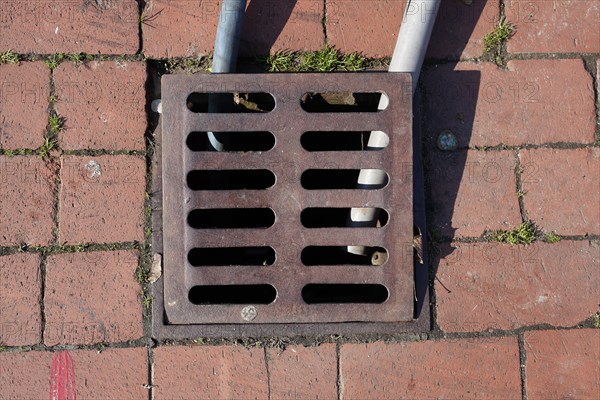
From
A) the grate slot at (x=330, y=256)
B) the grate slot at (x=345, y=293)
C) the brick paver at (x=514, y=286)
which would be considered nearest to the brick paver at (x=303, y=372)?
the grate slot at (x=345, y=293)

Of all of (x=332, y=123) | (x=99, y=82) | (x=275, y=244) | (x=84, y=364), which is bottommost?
(x=84, y=364)

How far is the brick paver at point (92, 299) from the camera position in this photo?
6.20 feet

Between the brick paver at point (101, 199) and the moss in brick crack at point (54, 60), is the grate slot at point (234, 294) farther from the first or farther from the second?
the moss in brick crack at point (54, 60)

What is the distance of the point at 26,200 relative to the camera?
1.92 meters

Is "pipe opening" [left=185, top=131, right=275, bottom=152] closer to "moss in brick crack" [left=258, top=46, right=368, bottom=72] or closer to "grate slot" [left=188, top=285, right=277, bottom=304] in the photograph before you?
"moss in brick crack" [left=258, top=46, right=368, bottom=72]

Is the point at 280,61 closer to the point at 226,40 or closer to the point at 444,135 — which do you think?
the point at 226,40

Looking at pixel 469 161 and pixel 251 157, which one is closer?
pixel 251 157

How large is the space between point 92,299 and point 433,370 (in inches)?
43.4

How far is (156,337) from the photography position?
1.88m

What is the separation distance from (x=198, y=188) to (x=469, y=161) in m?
0.89

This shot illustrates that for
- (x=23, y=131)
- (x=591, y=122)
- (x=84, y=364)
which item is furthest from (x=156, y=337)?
(x=591, y=122)

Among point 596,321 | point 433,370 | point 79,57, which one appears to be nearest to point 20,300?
point 79,57

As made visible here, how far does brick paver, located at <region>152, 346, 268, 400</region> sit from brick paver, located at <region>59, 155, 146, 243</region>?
40cm

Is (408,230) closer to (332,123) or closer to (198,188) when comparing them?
(332,123)
